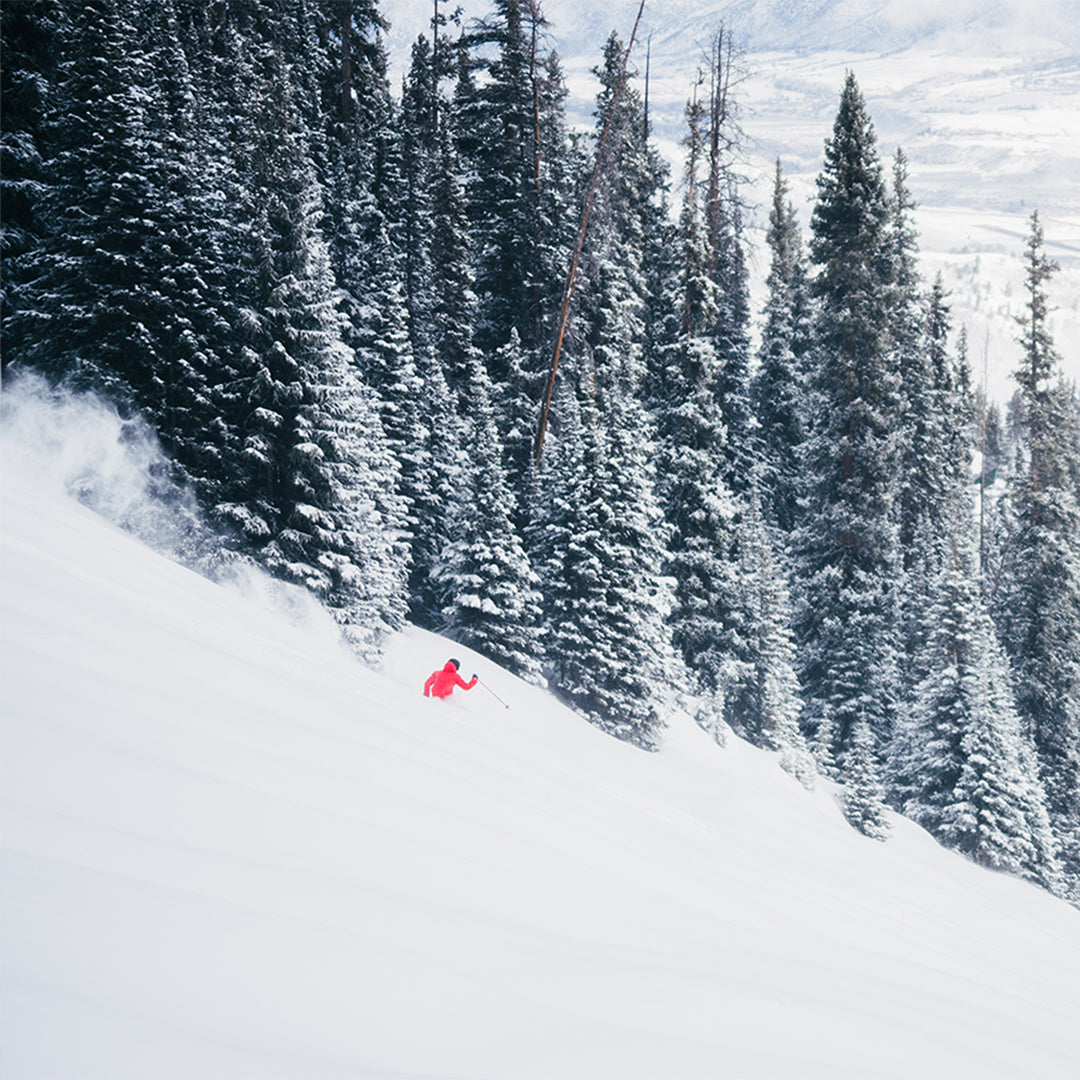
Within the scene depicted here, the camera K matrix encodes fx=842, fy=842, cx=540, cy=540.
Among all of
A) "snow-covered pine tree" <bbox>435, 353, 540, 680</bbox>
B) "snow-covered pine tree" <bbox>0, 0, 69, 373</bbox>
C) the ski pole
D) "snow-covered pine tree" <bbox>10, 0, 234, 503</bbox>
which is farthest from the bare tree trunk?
the ski pole

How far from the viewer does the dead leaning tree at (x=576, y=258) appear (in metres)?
20.5

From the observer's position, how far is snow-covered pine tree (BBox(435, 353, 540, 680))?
16.9m

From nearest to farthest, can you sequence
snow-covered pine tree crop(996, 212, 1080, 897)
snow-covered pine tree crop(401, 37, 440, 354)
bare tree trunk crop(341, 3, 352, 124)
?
snow-covered pine tree crop(401, 37, 440, 354) → snow-covered pine tree crop(996, 212, 1080, 897) → bare tree trunk crop(341, 3, 352, 124)

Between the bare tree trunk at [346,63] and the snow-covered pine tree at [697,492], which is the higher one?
the bare tree trunk at [346,63]

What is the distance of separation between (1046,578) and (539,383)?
21117 mm

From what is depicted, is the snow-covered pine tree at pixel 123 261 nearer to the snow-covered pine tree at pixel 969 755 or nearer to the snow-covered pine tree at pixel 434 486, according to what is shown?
the snow-covered pine tree at pixel 434 486

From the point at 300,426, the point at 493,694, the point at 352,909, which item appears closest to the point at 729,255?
the point at 300,426

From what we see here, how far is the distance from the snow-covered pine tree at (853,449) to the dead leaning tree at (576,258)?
11707mm

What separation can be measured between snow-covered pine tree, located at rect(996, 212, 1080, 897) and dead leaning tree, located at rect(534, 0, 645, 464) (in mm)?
19612

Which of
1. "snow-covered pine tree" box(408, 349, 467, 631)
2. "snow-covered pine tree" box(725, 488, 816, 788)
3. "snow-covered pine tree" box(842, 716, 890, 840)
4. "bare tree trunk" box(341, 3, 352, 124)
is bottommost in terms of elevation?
"snow-covered pine tree" box(842, 716, 890, 840)

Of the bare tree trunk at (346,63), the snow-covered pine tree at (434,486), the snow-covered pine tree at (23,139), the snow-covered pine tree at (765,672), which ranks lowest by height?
the snow-covered pine tree at (765,672)

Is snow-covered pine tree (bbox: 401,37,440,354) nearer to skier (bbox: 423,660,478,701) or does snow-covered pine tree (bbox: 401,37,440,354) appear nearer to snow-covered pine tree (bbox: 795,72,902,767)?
snow-covered pine tree (bbox: 795,72,902,767)

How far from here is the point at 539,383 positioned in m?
22.8

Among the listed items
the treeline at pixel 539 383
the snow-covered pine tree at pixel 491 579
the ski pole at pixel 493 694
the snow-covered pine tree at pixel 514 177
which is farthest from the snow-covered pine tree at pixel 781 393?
the ski pole at pixel 493 694
